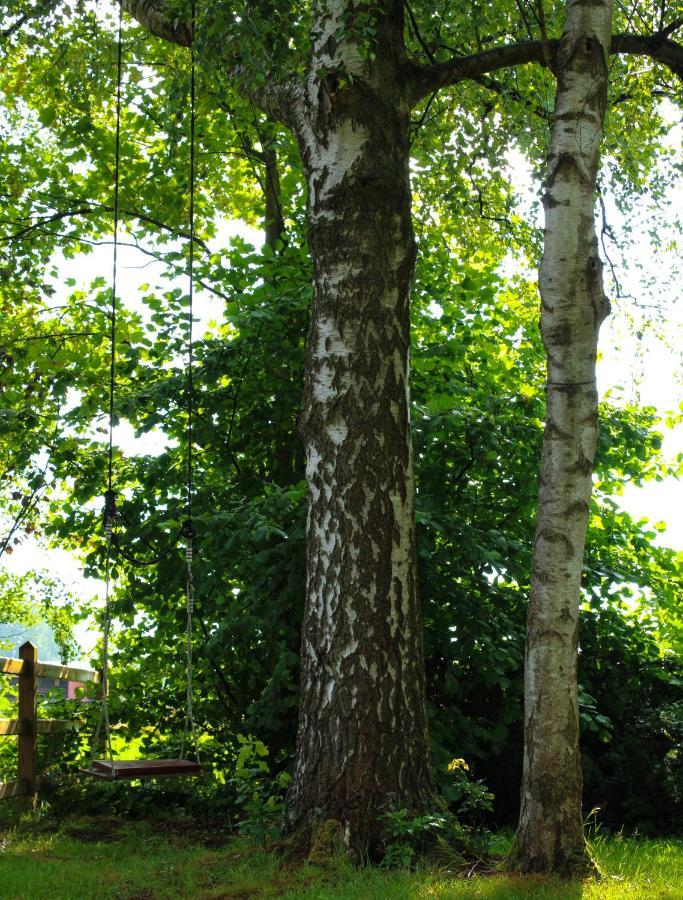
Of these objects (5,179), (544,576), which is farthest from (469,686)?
(5,179)

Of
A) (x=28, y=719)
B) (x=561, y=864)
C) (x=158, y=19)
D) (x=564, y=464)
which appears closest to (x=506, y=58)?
(x=158, y=19)

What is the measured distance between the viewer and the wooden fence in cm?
793

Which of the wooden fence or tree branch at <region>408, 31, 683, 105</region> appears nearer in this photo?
tree branch at <region>408, 31, 683, 105</region>

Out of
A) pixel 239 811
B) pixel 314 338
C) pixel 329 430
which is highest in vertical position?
pixel 314 338

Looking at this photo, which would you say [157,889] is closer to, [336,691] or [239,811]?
[336,691]

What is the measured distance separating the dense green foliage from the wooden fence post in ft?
1.70

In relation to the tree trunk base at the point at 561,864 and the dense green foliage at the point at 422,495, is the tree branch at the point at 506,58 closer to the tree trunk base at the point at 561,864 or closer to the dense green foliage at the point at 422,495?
the dense green foliage at the point at 422,495

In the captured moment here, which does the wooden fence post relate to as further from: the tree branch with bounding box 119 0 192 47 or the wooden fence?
the tree branch with bounding box 119 0 192 47

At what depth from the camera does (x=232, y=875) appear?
4969mm

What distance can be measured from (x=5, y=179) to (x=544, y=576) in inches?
372

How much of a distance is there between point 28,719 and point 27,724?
51mm

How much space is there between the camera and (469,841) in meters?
5.23

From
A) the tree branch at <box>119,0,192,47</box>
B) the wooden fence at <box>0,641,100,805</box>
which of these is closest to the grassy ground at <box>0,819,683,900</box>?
the wooden fence at <box>0,641,100,805</box>

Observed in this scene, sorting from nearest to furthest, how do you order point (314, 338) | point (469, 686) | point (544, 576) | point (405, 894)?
1. point (405, 894)
2. point (544, 576)
3. point (314, 338)
4. point (469, 686)
